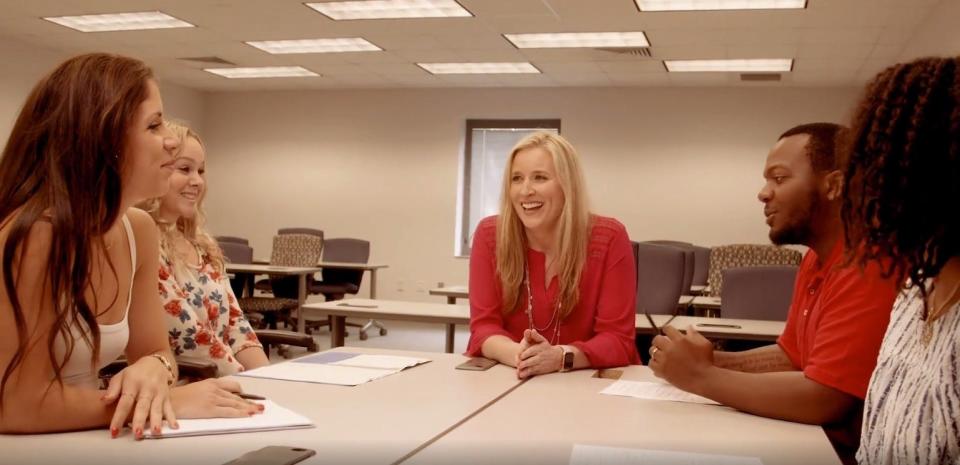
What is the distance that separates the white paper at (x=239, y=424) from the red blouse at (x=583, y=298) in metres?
0.92

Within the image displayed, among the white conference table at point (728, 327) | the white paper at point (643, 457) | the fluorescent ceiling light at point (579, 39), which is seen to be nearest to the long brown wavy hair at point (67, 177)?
the white paper at point (643, 457)

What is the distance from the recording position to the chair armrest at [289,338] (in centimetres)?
261

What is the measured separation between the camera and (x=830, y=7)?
234 inches

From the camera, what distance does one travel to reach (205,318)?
2447 mm

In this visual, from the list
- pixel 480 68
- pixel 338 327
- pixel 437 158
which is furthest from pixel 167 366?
pixel 437 158

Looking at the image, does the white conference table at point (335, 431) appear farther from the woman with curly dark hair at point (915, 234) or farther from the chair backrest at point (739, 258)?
the chair backrest at point (739, 258)

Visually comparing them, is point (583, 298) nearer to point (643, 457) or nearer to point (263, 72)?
point (643, 457)

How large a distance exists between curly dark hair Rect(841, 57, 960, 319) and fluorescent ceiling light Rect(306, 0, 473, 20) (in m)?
5.12

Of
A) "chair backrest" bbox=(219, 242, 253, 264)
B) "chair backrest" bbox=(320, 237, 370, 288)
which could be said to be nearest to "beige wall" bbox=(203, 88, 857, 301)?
"chair backrest" bbox=(320, 237, 370, 288)

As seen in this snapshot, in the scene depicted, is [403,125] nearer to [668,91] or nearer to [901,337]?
[668,91]

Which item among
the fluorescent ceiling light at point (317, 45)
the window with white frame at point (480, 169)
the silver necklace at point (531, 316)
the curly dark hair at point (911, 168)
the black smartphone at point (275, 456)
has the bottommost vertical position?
the black smartphone at point (275, 456)

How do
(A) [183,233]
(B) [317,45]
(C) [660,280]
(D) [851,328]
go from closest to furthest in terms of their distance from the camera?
(D) [851,328] < (A) [183,233] < (C) [660,280] < (B) [317,45]

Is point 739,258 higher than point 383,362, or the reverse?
point 739,258

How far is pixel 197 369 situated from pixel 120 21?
6.04 metres
